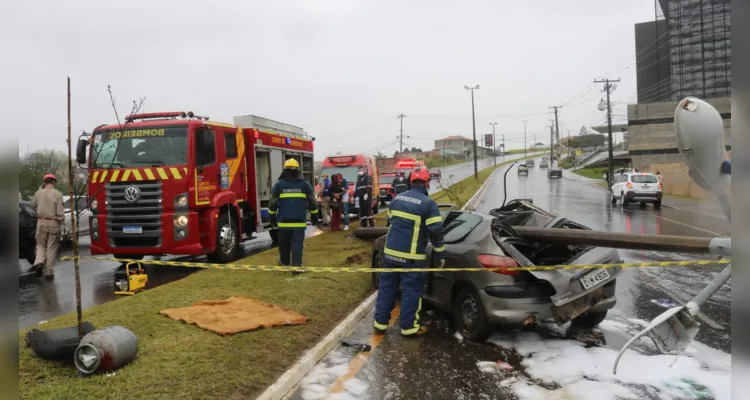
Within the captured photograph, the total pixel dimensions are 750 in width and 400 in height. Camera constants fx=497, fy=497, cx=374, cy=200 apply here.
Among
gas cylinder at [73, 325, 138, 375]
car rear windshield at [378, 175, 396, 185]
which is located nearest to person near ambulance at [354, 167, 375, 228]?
gas cylinder at [73, 325, 138, 375]

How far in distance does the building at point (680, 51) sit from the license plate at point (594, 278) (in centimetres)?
5436

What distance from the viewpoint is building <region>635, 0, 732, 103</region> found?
52547mm

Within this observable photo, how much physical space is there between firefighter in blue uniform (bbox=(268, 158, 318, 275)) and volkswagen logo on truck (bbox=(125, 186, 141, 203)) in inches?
109

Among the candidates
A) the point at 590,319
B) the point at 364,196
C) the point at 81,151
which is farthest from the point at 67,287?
the point at 590,319

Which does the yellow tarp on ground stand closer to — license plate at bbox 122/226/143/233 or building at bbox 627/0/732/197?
license plate at bbox 122/226/143/233

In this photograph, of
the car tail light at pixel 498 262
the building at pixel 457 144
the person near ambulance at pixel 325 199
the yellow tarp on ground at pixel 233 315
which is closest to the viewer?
the car tail light at pixel 498 262

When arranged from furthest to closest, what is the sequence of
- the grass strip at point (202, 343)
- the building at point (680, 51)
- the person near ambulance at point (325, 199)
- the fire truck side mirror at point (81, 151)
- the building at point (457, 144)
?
1. the building at point (457, 144)
2. the building at point (680, 51)
3. the person near ambulance at point (325, 199)
4. the fire truck side mirror at point (81, 151)
5. the grass strip at point (202, 343)

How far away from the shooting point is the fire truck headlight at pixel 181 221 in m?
9.10

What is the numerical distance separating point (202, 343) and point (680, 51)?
67.2m

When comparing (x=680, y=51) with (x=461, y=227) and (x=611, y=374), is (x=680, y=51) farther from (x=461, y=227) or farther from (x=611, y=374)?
(x=611, y=374)

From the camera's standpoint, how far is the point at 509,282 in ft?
16.4

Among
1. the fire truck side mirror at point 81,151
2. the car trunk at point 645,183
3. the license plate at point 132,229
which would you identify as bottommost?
the license plate at point 132,229

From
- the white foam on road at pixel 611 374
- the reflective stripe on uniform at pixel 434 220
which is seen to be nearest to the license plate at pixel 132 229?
the reflective stripe on uniform at pixel 434 220

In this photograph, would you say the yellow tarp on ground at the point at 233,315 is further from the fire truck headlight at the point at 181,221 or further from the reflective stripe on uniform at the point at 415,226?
the fire truck headlight at the point at 181,221
